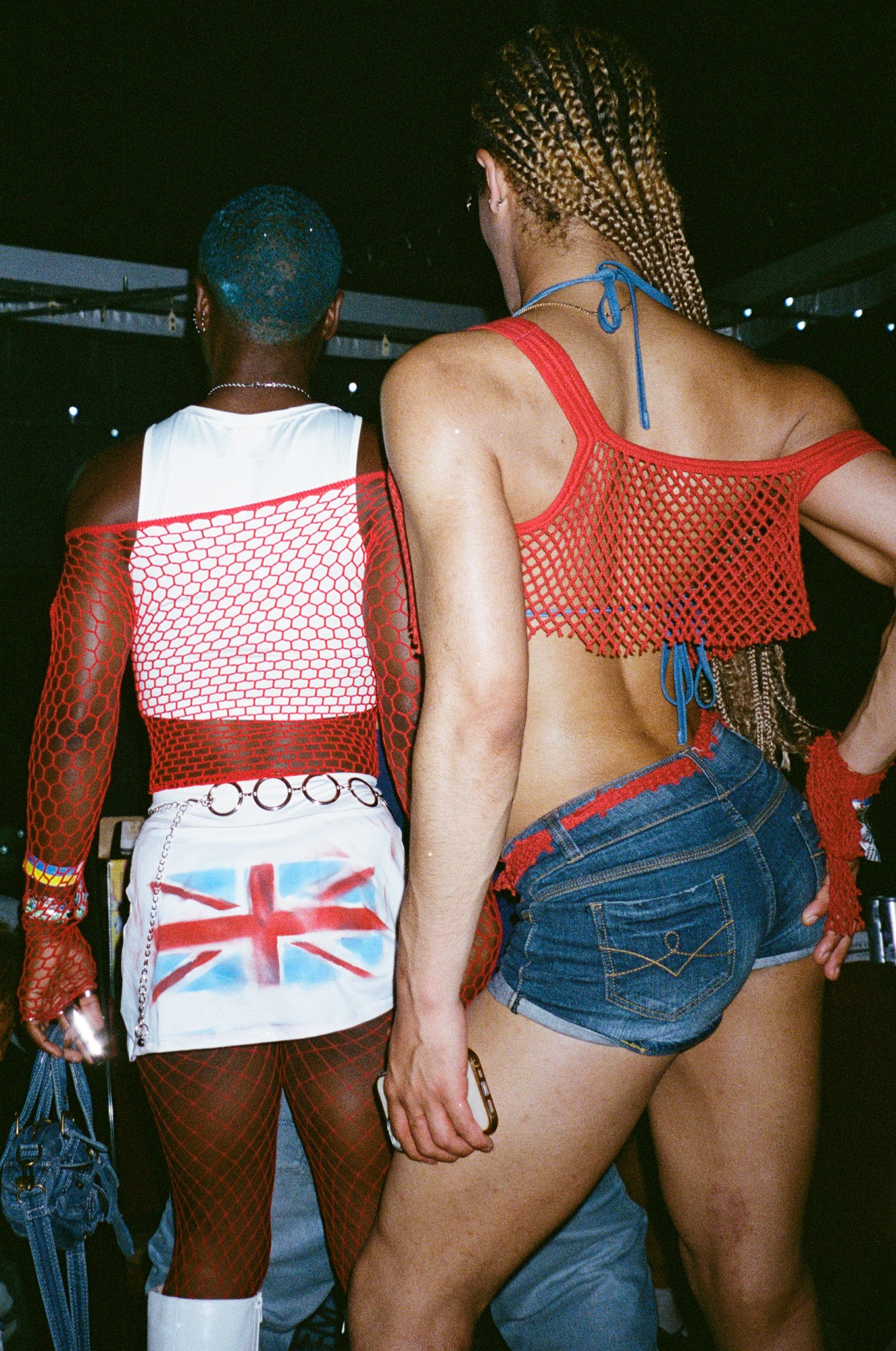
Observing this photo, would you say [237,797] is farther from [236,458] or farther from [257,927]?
[236,458]

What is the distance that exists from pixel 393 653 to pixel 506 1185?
69cm

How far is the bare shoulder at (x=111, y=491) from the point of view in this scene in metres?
1.40

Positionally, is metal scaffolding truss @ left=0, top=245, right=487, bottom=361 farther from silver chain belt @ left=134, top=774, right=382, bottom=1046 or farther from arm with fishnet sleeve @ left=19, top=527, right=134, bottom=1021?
silver chain belt @ left=134, top=774, right=382, bottom=1046

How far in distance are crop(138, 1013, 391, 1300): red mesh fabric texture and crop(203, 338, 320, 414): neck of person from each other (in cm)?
94

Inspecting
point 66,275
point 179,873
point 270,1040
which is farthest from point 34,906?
point 66,275

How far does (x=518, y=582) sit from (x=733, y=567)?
36 cm

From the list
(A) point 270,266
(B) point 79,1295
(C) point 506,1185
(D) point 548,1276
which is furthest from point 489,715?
(B) point 79,1295

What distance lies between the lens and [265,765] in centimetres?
136

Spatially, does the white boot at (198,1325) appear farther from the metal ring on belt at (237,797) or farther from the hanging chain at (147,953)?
the metal ring on belt at (237,797)

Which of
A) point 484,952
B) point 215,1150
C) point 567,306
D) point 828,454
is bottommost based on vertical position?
point 215,1150

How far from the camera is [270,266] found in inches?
61.0

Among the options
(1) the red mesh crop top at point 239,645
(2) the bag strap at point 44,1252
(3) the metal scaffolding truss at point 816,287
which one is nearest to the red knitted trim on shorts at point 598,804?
(1) the red mesh crop top at point 239,645

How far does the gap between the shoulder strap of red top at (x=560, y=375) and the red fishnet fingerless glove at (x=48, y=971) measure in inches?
43.8

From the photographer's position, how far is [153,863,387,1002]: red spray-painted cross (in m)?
1.26
